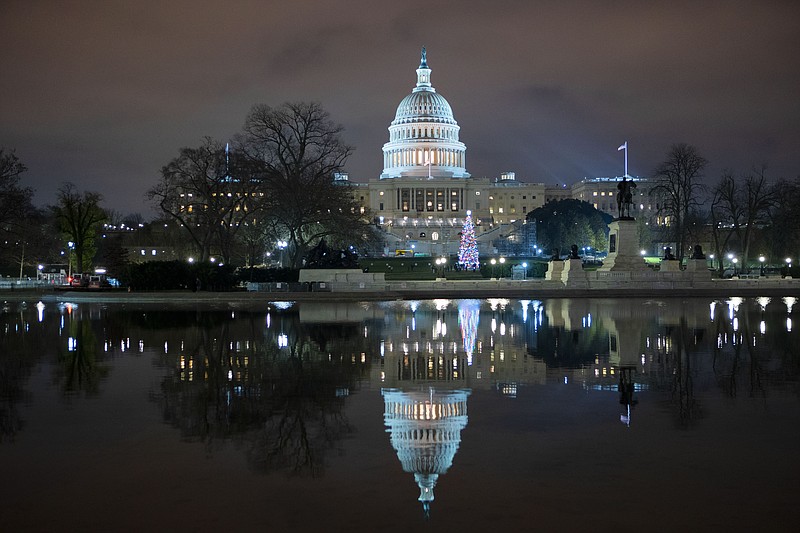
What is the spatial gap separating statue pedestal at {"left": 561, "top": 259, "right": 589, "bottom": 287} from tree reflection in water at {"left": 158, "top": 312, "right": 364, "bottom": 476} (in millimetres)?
26247

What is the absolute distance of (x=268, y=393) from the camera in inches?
546

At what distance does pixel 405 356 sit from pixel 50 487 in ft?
33.8

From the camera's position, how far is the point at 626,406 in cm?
1277

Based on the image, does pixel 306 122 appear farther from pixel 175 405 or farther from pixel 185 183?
pixel 175 405

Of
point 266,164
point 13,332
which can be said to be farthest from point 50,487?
point 266,164

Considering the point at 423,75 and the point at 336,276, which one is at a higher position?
the point at 423,75

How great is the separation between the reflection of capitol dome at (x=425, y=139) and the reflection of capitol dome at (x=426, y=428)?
153228 millimetres

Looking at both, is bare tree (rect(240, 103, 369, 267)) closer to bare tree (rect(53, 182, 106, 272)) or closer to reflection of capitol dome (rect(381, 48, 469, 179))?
bare tree (rect(53, 182, 106, 272))

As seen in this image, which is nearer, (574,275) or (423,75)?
(574,275)

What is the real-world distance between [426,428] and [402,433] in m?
0.45

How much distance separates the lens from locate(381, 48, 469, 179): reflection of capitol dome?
16562cm

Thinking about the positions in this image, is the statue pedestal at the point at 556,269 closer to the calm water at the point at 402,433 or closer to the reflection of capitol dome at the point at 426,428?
the calm water at the point at 402,433

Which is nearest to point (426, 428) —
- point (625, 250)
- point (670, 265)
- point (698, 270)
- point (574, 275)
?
point (574, 275)

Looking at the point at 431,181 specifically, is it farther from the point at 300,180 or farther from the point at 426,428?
the point at 426,428
